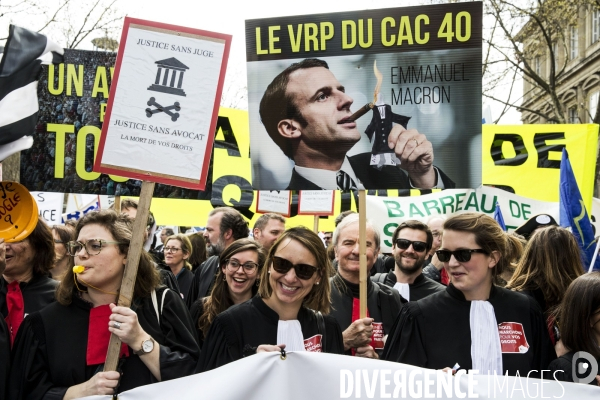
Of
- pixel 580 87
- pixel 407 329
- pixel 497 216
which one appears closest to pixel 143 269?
pixel 407 329

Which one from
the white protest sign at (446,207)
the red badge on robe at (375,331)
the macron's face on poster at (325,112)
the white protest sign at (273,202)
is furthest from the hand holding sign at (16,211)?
the white protest sign at (273,202)

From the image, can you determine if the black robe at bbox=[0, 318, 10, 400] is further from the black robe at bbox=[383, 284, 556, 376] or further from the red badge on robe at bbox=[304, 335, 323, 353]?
the black robe at bbox=[383, 284, 556, 376]

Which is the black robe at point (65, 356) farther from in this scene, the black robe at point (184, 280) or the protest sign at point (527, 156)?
the protest sign at point (527, 156)

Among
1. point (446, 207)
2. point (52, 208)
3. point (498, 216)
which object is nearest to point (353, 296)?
point (498, 216)

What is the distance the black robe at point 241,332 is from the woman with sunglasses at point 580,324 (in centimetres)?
111

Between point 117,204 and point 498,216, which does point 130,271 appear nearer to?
point 117,204

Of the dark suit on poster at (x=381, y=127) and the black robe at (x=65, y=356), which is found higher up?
the dark suit on poster at (x=381, y=127)

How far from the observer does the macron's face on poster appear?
15.5ft

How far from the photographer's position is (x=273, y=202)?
1006cm

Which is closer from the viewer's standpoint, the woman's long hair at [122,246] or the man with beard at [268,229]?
the woman's long hair at [122,246]

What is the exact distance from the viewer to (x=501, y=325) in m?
3.85

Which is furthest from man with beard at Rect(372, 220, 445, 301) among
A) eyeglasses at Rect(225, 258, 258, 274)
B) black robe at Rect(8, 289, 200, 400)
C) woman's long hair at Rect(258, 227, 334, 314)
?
black robe at Rect(8, 289, 200, 400)

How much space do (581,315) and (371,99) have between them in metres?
1.84

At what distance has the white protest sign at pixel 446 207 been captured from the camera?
9367 mm
